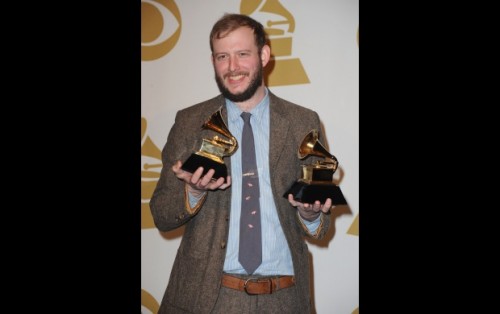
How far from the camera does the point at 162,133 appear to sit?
4773 millimetres

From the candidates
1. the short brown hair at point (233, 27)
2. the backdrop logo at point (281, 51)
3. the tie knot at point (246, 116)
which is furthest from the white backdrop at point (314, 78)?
the tie knot at point (246, 116)

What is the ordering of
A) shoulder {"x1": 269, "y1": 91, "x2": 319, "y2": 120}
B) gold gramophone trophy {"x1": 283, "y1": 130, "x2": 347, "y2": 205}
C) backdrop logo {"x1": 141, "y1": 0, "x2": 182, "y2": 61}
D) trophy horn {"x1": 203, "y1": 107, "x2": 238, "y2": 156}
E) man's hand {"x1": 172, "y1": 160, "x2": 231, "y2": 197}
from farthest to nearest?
backdrop logo {"x1": 141, "y1": 0, "x2": 182, "y2": 61}
shoulder {"x1": 269, "y1": 91, "x2": 319, "y2": 120}
trophy horn {"x1": 203, "y1": 107, "x2": 238, "y2": 156}
gold gramophone trophy {"x1": 283, "y1": 130, "x2": 347, "y2": 205}
man's hand {"x1": 172, "y1": 160, "x2": 231, "y2": 197}

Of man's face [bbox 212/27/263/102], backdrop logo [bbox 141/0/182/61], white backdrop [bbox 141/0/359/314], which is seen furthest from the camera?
backdrop logo [bbox 141/0/182/61]

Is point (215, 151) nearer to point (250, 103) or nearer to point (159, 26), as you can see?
point (250, 103)

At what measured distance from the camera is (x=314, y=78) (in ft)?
14.5

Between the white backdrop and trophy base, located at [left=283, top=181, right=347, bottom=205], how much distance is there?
1.90 metres

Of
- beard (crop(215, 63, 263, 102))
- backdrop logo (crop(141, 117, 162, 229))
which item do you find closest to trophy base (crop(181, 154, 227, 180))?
beard (crop(215, 63, 263, 102))

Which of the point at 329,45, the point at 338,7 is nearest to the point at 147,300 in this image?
the point at 329,45

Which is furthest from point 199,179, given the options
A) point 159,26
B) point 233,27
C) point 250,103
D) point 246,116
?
point 159,26

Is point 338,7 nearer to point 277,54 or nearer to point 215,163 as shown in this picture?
point 277,54

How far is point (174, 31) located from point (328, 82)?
1.75 meters

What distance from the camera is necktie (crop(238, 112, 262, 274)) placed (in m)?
2.53

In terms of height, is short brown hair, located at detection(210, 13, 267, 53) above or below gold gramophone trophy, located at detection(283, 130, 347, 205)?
above

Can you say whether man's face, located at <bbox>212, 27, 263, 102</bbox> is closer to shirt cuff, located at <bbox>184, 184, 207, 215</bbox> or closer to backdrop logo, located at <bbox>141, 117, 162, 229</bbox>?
shirt cuff, located at <bbox>184, 184, 207, 215</bbox>
